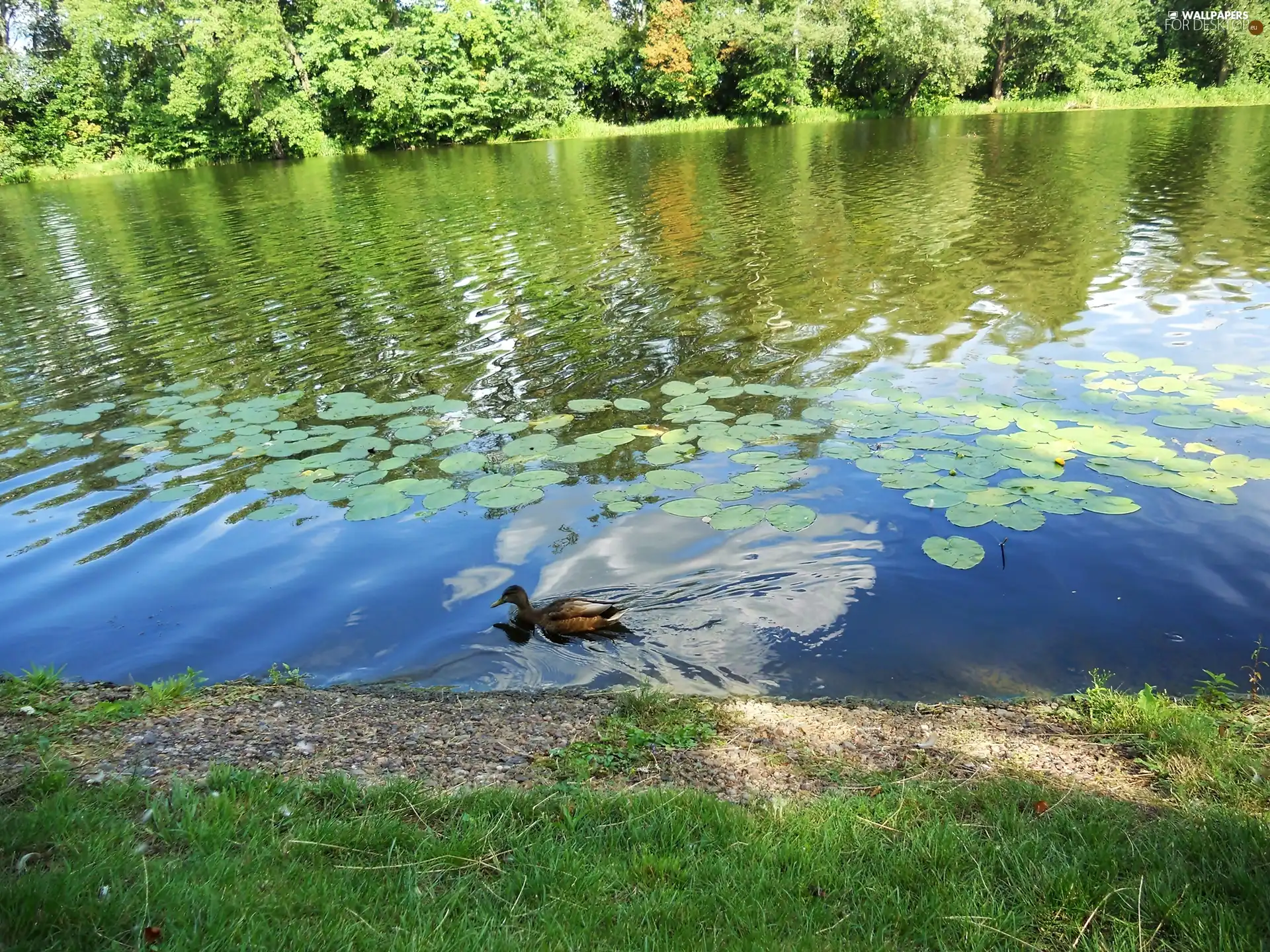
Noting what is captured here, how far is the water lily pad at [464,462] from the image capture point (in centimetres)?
763

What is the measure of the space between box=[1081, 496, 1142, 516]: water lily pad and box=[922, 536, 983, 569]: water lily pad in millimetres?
1001

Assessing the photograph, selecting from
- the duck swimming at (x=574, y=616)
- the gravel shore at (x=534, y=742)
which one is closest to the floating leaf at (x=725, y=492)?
the duck swimming at (x=574, y=616)

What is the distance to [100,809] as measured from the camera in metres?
3.19

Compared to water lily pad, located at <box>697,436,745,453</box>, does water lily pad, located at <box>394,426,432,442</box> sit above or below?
above

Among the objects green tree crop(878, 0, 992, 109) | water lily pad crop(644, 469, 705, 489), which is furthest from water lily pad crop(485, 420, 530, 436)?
green tree crop(878, 0, 992, 109)

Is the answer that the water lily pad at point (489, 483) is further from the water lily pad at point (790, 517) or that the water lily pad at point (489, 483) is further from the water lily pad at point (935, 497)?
the water lily pad at point (935, 497)

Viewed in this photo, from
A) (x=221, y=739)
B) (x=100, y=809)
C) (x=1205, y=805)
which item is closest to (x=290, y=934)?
(x=100, y=809)

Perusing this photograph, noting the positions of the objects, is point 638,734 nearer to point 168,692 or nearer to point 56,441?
point 168,692

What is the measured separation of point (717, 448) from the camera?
7777 mm

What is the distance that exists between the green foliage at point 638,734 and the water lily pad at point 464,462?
3.42 meters

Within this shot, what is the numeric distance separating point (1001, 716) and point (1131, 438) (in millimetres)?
3985

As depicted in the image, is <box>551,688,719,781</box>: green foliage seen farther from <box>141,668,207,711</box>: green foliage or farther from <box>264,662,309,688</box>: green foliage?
<box>141,668,207,711</box>: green foliage

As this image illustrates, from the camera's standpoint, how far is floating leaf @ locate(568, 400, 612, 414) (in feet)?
29.0

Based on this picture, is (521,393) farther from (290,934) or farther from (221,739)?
(290,934)
